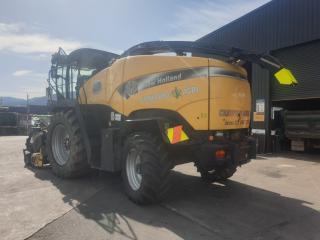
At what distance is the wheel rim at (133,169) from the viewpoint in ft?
23.0

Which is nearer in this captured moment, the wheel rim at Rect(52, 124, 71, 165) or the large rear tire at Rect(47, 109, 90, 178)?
the large rear tire at Rect(47, 109, 90, 178)

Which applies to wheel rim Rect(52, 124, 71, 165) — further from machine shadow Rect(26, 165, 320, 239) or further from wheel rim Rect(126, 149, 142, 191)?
wheel rim Rect(126, 149, 142, 191)

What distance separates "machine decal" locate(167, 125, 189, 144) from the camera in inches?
248

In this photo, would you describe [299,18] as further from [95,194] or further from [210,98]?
[95,194]

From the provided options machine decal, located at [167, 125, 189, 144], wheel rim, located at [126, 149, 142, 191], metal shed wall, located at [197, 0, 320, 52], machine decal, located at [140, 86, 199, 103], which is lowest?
wheel rim, located at [126, 149, 142, 191]

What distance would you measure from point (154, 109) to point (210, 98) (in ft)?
3.69

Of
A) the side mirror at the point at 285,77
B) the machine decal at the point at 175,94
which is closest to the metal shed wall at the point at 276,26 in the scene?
the side mirror at the point at 285,77

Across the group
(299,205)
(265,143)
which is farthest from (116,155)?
(265,143)

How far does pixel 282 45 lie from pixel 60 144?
33.0ft

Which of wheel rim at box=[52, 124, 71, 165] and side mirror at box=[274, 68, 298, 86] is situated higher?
side mirror at box=[274, 68, 298, 86]

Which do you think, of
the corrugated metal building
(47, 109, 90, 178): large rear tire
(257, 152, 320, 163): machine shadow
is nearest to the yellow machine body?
(47, 109, 90, 178): large rear tire

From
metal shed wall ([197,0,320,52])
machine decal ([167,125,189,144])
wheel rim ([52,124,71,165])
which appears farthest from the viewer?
metal shed wall ([197,0,320,52])

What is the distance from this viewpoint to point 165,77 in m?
6.70

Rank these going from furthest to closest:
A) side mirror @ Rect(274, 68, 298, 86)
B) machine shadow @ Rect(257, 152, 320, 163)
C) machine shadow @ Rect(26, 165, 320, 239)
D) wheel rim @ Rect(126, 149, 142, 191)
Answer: machine shadow @ Rect(257, 152, 320, 163) < side mirror @ Rect(274, 68, 298, 86) < wheel rim @ Rect(126, 149, 142, 191) < machine shadow @ Rect(26, 165, 320, 239)
